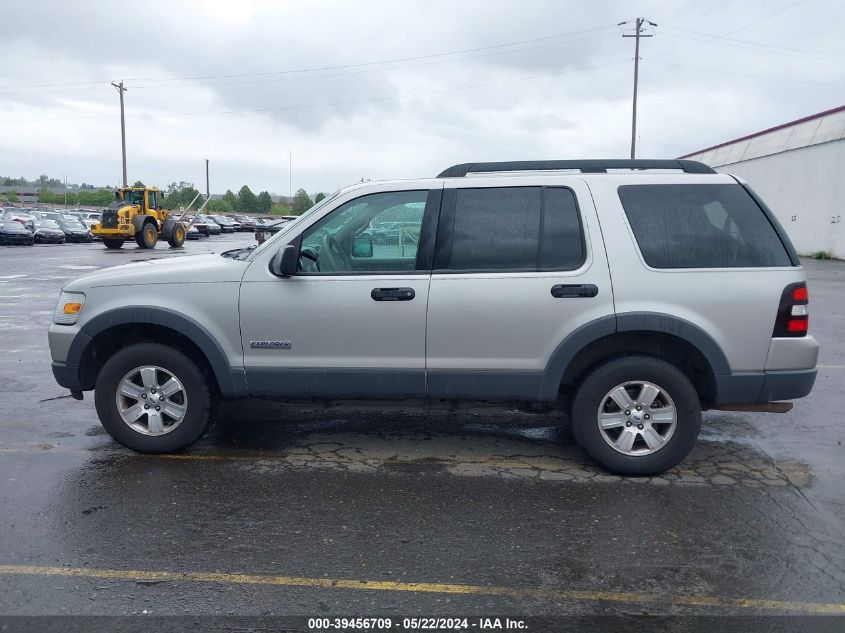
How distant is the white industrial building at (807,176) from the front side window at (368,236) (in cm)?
2468

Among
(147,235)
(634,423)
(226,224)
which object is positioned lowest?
(634,423)

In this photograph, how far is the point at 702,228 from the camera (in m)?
4.62

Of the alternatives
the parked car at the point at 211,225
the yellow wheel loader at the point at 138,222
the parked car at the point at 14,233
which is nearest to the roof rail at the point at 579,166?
the yellow wheel loader at the point at 138,222

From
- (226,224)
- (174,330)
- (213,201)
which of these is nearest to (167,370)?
(174,330)

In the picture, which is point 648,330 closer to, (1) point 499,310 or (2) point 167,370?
(1) point 499,310

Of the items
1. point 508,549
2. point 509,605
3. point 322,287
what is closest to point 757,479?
point 508,549

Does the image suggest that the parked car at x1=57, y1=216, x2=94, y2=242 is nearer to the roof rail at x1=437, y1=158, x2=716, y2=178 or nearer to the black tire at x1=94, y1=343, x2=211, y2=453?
the black tire at x1=94, y1=343, x2=211, y2=453

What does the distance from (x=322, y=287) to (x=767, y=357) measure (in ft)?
9.38

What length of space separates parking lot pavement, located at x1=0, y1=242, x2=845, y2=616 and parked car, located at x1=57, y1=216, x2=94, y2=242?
3951 centimetres

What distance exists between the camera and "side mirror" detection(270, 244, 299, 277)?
4.70 metres

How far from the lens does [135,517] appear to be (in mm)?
4129

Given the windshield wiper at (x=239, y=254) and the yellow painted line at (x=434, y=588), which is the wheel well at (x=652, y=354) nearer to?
the yellow painted line at (x=434, y=588)

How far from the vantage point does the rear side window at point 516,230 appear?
4.68 metres

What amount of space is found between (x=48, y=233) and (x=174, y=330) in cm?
3978
